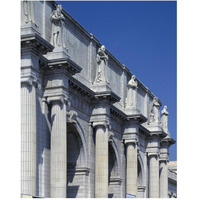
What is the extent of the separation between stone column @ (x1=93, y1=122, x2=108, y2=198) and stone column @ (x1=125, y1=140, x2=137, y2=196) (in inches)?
282

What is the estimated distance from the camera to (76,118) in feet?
111

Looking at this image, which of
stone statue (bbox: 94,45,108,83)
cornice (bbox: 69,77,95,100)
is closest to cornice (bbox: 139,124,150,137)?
stone statue (bbox: 94,45,108,83)

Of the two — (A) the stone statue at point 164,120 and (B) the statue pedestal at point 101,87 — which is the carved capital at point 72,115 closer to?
(B) the statue pedestal at point 101,87

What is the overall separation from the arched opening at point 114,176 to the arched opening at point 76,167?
6641 millimetres

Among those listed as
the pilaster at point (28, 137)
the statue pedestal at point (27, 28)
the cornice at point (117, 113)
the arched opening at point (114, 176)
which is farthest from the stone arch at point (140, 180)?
the statue pedestal at point (27, 28)

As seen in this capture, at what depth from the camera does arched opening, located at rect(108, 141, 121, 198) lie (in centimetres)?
4209

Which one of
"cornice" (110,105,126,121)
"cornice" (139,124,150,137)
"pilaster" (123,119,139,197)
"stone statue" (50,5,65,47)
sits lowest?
"pilaster" (123,119,139,197)

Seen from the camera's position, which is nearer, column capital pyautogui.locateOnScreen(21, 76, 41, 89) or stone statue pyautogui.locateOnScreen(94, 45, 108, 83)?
column capital pyautogui.locateOnScreen(21, 76, 41, 89)

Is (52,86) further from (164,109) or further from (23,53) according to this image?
(164,109)

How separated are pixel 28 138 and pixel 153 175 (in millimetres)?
28158

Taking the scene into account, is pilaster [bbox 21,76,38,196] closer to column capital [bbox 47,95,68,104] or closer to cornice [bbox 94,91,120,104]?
column capital [bbox 47,95,68,104]

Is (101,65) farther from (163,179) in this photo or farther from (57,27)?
(163,179)

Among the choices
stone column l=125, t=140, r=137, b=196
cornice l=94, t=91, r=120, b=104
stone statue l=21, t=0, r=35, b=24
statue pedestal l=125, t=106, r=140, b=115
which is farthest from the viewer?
statue pedestal l=125, t=106, r=140, b=115
